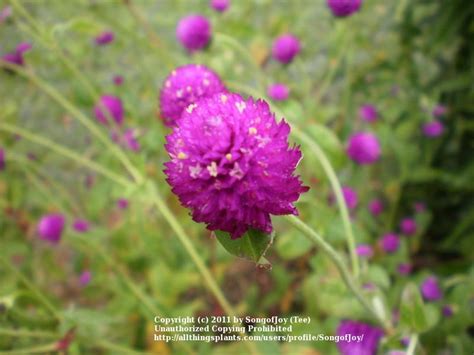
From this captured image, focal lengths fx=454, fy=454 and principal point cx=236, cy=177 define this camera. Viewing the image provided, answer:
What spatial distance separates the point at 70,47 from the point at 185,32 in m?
0.38

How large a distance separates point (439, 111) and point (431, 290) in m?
0.50

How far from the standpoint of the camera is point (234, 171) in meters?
0.46

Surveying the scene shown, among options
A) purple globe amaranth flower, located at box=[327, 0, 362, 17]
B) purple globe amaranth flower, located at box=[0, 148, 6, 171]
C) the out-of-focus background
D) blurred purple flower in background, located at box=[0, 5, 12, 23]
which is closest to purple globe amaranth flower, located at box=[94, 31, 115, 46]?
the out-of-focus background

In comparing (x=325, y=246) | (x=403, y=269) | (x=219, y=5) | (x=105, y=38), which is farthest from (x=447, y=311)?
(x=105, y=38)

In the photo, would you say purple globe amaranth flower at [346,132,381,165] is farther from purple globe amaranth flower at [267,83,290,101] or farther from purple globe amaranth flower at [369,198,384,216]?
purple globe amaranth flower at [369,198,384,216]

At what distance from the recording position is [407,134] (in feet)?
4.83

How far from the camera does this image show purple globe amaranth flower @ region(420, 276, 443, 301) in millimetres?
1111

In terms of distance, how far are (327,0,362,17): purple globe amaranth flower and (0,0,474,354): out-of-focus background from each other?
0.05 metres

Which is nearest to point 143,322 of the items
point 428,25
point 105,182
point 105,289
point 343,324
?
point 105,289

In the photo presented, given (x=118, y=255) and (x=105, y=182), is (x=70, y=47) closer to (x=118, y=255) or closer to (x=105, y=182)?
(x=105, y=182)

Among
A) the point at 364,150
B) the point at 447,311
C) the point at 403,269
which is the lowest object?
the point at 447,311

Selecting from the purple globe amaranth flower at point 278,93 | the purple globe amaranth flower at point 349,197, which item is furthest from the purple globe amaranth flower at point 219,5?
the purple globe amaranth flower at point 349,197

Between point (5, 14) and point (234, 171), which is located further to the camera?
point (5, 14)

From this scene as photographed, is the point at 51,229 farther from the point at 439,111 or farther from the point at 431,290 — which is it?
the point at 439,111
